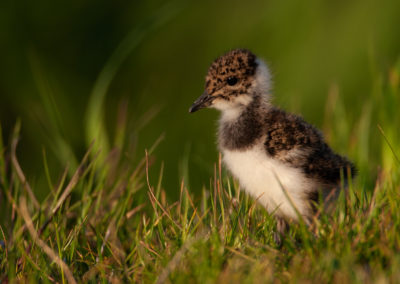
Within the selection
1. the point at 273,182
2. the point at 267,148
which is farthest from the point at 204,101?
the point at 273,182

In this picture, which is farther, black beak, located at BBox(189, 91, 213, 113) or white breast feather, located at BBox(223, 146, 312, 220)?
black beak, located at BBox(189, 91, 213, 113)

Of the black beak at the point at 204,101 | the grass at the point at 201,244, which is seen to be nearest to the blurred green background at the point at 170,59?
the black beak at the point at 204,101

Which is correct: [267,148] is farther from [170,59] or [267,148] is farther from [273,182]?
[170,59]

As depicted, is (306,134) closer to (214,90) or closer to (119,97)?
(214,90)

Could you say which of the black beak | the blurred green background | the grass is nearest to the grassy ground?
the grass

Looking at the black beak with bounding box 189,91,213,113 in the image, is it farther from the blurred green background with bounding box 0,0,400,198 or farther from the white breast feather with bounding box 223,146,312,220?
the blurred green background with bounding box 0,0,400,198
